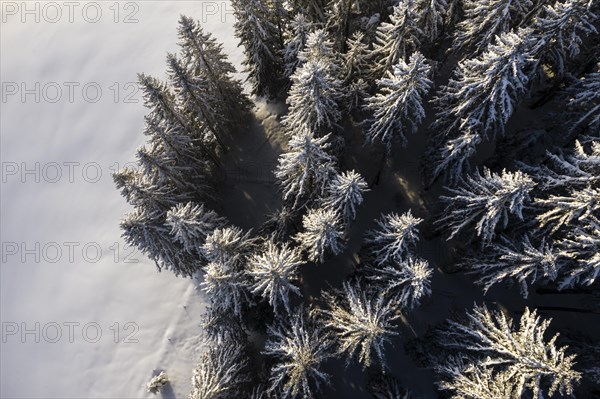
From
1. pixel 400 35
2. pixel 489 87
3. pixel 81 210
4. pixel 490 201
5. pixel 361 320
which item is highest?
pixel 81 210

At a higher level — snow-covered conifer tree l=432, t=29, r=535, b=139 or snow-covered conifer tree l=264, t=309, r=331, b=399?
snow-covered conifer tree l=432, t=29, r=535, b=139

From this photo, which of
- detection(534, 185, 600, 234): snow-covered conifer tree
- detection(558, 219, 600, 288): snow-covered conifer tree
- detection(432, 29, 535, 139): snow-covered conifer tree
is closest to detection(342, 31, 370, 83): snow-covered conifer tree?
detection(432, 29, 535, 139): snow-covered conifer tree

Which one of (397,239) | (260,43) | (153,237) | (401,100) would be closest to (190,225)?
(153,237)

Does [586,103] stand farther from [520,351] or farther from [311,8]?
[311,8]

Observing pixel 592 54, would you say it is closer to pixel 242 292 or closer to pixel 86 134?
pixel 242 292

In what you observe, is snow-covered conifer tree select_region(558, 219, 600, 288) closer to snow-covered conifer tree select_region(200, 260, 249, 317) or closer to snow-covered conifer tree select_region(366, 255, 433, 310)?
snow-covered conifer tree select_region(366, 255, 433, 310)

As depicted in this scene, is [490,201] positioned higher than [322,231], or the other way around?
[322,231]

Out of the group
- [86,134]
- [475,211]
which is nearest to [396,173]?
[475,211]
